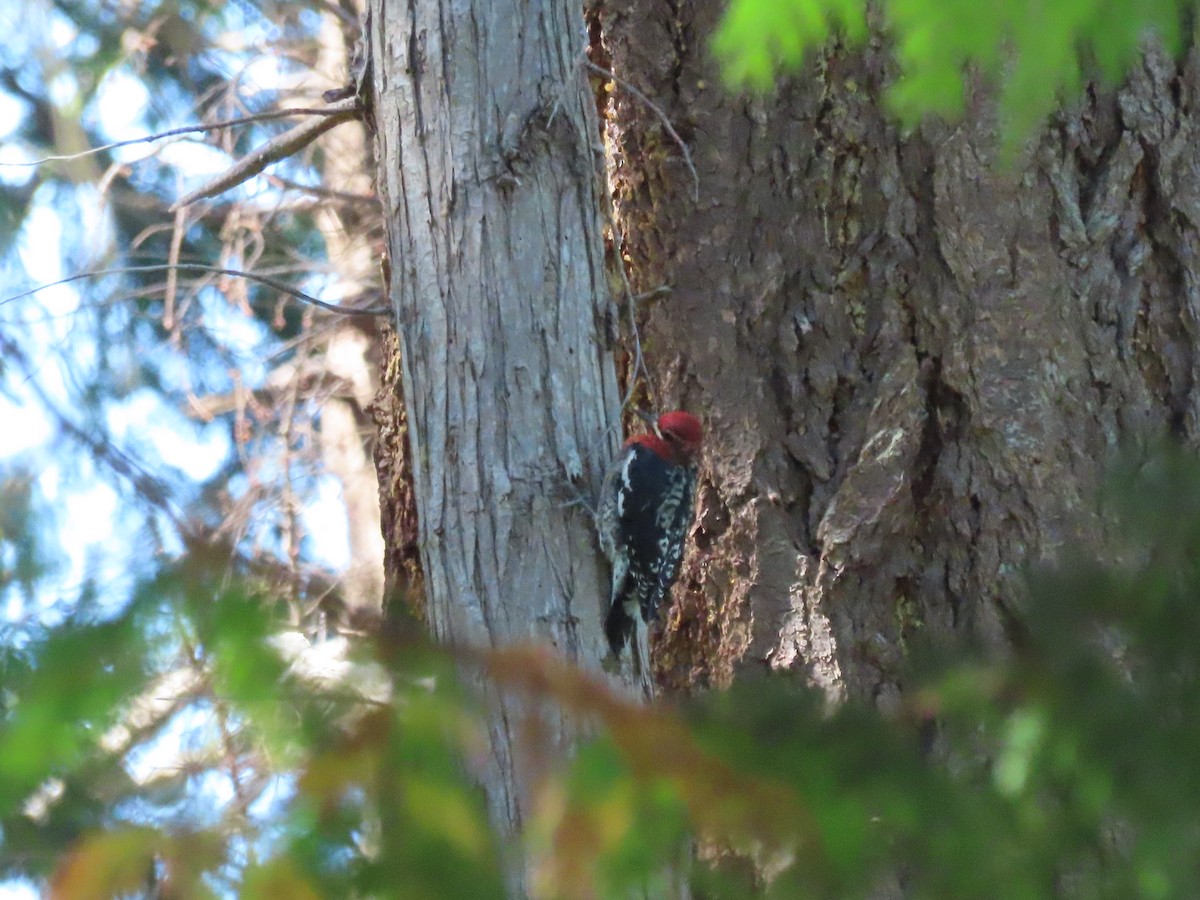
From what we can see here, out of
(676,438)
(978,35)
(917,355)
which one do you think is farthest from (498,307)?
(978,35)

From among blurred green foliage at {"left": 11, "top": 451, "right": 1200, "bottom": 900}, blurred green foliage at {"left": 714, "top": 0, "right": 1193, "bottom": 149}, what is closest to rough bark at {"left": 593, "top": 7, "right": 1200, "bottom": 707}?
blurred green foliage at {"left": 11, "top": 451, "right": 1200, "bottom": 900}

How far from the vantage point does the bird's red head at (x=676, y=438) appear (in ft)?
13.2

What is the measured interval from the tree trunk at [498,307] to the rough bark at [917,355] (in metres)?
0.77

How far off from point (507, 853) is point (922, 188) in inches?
118

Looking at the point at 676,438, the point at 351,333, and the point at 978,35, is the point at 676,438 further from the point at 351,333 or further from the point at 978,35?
the point at 351,333

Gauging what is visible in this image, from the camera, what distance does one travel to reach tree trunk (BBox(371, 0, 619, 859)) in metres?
3.32

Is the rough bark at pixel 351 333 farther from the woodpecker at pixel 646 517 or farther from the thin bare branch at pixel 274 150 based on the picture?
the woodpecker at pixel 646 517

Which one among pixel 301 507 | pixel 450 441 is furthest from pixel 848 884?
pixel 301 507

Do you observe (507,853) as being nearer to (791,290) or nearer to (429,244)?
(429,244)

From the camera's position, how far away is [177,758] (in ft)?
6.62

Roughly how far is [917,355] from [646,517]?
3.33 feet

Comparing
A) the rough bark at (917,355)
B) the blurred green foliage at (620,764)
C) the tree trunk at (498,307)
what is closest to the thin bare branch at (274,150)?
the tree trunk at (498,307)

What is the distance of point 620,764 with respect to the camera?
1.39 metres

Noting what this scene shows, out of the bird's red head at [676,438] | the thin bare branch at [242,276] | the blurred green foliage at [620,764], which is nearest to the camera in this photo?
the blurred green foliage at [620,764]
